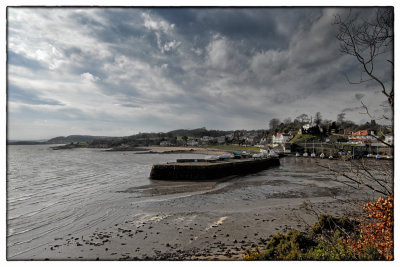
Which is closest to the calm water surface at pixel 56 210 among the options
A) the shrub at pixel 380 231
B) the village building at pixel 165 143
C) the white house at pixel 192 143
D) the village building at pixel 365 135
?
the shrub at pixel 380 231

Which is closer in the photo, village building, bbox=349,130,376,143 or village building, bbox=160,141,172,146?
village building, bbox=349,130,376,143

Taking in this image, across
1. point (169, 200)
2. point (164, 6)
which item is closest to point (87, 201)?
point (169, 200)

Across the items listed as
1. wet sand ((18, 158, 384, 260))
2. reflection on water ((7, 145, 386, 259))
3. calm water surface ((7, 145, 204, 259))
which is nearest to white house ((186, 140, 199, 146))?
reflection on water ((7, 145, 386, 259))

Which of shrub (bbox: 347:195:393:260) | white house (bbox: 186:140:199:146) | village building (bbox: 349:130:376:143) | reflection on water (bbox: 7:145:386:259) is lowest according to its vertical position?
reflection on water (bbox: 7:145:386:259)

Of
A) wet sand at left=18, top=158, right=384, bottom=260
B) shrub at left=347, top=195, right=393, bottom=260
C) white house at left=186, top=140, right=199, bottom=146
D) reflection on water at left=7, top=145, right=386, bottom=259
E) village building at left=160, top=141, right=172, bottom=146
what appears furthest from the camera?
white house at left=186, top=140, right=199, bottom=146

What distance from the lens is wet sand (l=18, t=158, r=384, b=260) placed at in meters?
4.29

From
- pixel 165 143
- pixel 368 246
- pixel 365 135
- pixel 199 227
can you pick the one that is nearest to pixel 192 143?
pixel 165 143

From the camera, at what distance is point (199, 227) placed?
5.64 meters

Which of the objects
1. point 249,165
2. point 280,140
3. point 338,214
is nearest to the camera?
point 338,214

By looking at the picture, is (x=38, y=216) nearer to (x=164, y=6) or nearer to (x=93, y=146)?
(x=164, y=6)

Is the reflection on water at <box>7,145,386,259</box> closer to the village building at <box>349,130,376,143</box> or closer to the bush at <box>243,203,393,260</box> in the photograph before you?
the village building at <box>349,130,376,143</box>

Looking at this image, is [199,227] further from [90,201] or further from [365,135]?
[90,201]

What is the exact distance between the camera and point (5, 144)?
Result: 323 cm
